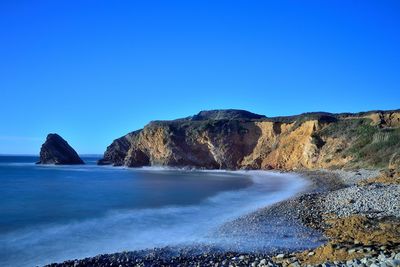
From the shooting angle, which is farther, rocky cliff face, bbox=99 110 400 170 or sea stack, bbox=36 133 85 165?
sea stack, bbox=36 133 85 165

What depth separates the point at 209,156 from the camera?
80.4m

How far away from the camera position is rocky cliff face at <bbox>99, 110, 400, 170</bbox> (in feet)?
156

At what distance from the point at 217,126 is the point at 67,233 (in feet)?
205

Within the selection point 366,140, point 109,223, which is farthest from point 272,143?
point 109,223

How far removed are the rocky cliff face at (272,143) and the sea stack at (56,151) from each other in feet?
48.7

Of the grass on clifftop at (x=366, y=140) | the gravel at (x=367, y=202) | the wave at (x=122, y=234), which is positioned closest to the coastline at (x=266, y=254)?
the gravel at (x=367, y=202)

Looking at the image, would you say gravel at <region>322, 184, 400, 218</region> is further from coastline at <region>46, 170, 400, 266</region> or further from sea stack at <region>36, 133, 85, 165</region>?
sea stack at <region>36, 133, 85, 165</region>

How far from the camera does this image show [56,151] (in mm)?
111750

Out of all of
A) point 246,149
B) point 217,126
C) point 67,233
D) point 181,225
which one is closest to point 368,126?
point 246,149

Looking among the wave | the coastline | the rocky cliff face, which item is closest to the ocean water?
the wave

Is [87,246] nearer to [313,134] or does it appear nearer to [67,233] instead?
[67,233]

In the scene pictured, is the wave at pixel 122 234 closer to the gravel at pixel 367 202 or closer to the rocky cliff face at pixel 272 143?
the gravel at pixel 367 202

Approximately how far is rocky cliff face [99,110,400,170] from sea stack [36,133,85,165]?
1484 cm

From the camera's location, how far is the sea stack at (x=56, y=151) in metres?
110
